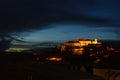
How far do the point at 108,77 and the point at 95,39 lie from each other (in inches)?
3767

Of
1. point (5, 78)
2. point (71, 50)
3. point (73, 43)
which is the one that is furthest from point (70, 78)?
point (73, 43)

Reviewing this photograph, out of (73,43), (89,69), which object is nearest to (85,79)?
(89,69)

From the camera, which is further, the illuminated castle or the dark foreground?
the illuminated castle

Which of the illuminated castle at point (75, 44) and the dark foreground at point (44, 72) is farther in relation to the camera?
the illuminated castle at point (75, 44)

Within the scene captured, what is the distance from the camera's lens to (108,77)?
27.8 meters

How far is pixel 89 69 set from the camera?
4247 cm

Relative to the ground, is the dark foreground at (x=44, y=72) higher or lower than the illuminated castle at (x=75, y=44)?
lower

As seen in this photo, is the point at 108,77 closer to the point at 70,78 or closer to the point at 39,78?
the point at 70,78

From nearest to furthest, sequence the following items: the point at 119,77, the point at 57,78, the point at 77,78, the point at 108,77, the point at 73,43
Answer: the point at 119,77 → the point at 108,77 → the point at 77,78 → the point at 57,78 → the point at 73,43

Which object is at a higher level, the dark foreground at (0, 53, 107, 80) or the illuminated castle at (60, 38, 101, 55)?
the illuminated castle at (60, 38, 101, 55)

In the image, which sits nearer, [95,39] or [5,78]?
[5,78]

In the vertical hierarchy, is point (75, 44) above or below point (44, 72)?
above

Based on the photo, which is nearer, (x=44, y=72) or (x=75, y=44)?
(x=44, y=72)

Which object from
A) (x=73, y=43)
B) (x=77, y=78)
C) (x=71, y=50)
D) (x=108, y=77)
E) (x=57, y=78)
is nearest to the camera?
(x=108, y=77)
